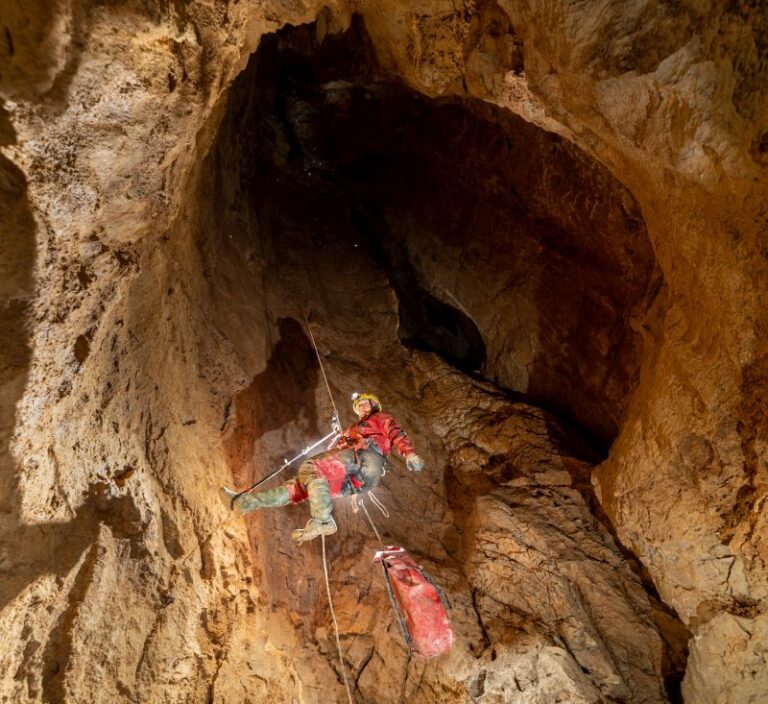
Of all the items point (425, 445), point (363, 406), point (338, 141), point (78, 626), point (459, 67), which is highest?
point (459, 67)

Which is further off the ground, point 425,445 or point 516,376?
point 516,376

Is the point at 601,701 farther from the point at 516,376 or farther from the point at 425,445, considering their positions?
the point at 516,376

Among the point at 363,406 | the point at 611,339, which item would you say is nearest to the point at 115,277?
the point at 363,406

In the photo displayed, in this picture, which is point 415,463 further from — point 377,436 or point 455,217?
point 455,217

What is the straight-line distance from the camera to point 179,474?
4.13 meters

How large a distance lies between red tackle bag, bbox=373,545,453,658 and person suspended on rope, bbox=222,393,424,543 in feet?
2.05

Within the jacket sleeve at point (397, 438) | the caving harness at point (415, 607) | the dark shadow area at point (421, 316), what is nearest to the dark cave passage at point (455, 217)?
the dark shadow area at point (421, 316)

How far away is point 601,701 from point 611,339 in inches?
163

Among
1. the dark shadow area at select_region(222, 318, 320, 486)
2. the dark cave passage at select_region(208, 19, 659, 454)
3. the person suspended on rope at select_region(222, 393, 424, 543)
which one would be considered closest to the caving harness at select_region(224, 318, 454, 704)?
the person suspended on rope at select_region(222, 393, 424, 543)

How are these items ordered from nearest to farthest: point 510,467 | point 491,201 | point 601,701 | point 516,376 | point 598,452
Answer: point 601,701 < point 510,467 < point 598,452 < point 516,376 < point 491,201

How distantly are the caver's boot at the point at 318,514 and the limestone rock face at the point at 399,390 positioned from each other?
0.67 metres

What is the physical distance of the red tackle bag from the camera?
3.98 meters

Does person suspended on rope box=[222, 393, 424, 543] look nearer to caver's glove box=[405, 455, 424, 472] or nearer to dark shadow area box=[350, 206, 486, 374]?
caver's glove box=[405, 455, 424, 472]

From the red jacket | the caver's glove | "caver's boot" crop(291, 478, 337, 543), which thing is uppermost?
the caver's glove
